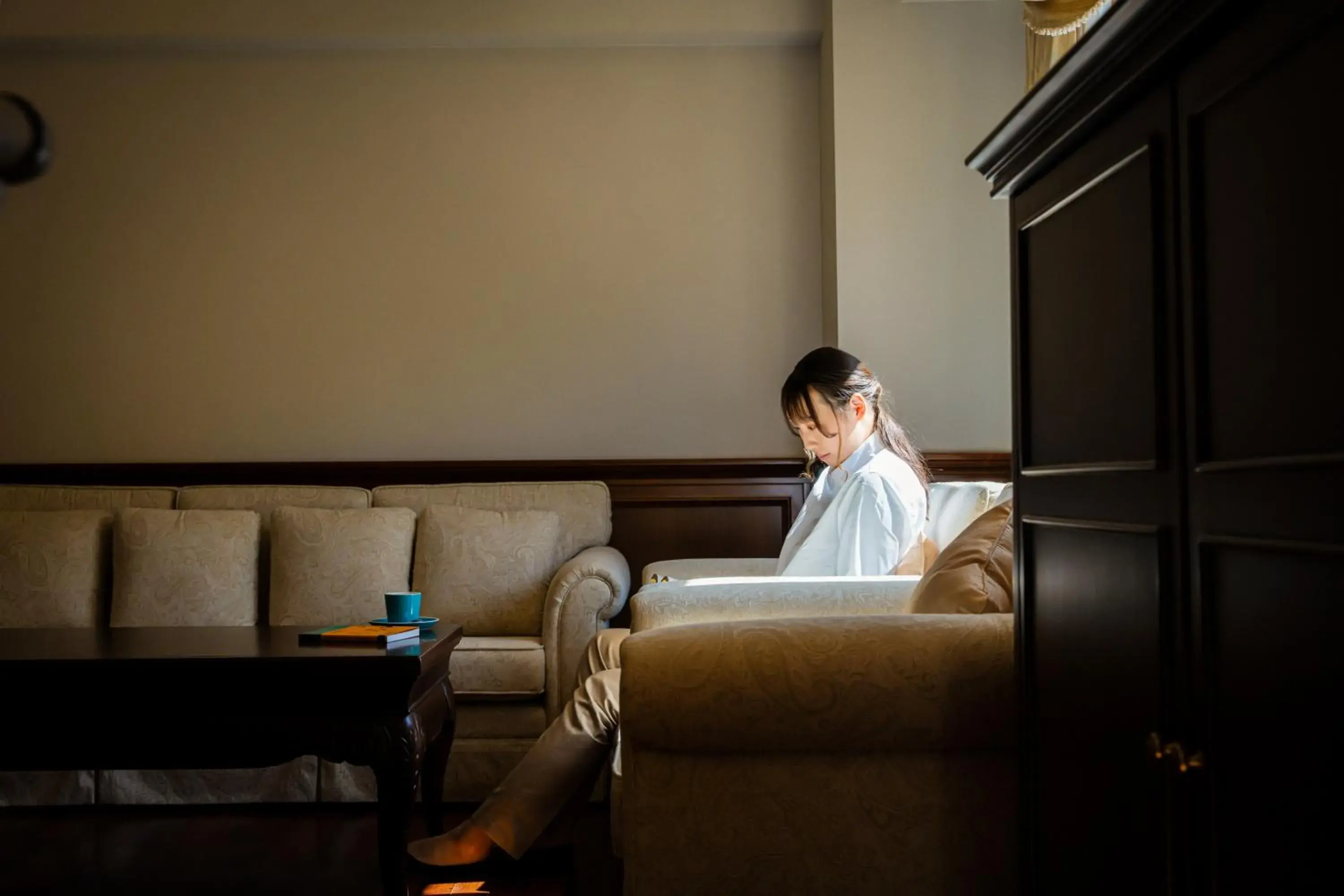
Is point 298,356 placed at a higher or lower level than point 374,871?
higher

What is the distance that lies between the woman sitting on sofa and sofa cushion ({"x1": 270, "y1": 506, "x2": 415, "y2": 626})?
99 cm

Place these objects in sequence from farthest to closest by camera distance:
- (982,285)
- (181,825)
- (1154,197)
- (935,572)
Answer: (982,285), (181,825), (935,572), (1154,197)

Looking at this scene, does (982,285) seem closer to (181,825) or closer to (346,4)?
(346,4)

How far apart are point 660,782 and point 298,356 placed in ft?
9.53

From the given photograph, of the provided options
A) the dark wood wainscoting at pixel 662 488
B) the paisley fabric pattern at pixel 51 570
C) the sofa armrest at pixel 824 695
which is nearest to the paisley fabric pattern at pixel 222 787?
the paisley fabric pattern at pixel 51 570

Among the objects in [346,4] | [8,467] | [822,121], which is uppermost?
[346,4]

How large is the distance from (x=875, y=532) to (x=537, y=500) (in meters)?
1.47

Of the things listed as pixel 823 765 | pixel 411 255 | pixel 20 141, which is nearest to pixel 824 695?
pixel 823 765

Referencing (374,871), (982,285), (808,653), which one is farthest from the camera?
(982,285)

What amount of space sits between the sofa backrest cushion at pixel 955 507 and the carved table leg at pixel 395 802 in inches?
46.9

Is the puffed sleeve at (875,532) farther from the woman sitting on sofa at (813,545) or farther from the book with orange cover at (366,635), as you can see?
the book with orange cover at (366,635)

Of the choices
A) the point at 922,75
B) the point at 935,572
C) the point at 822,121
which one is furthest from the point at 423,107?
the point at 935,572

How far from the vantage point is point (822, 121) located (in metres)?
3.90

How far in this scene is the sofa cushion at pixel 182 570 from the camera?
3.18 m
